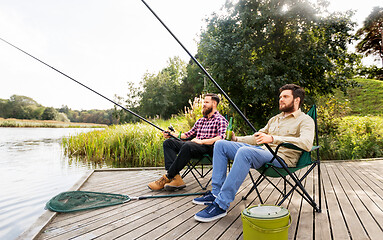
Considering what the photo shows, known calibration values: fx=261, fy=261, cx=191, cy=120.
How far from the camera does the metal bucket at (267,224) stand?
137 cm

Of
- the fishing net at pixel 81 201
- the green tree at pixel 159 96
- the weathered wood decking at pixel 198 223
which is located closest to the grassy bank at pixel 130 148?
the weathered wood decking at pixel 198 223

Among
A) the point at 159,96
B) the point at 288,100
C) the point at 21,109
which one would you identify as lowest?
the point at 288,100

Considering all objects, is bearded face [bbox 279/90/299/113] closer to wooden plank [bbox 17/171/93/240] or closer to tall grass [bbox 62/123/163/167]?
wooden plank [bbox 17/171/93/240]

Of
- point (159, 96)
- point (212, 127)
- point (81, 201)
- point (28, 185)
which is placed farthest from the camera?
point (159, 96)

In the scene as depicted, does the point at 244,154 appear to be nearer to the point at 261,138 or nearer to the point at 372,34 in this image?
the point at 261,138

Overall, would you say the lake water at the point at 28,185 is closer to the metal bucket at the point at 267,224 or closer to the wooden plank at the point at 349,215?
the metal bucket at the point at 267,224

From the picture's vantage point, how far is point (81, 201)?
2289mm

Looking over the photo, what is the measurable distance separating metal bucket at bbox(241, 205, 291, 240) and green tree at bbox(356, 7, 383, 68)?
2067cm

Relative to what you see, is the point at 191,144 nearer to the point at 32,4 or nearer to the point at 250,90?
the point at 32,4

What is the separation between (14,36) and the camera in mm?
2453

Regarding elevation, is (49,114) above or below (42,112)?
below

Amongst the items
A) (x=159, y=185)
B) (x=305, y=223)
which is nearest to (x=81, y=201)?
(x=159, y=185)

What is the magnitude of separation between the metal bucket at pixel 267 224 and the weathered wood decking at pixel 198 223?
24 cm

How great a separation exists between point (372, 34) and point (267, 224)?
869 inches
